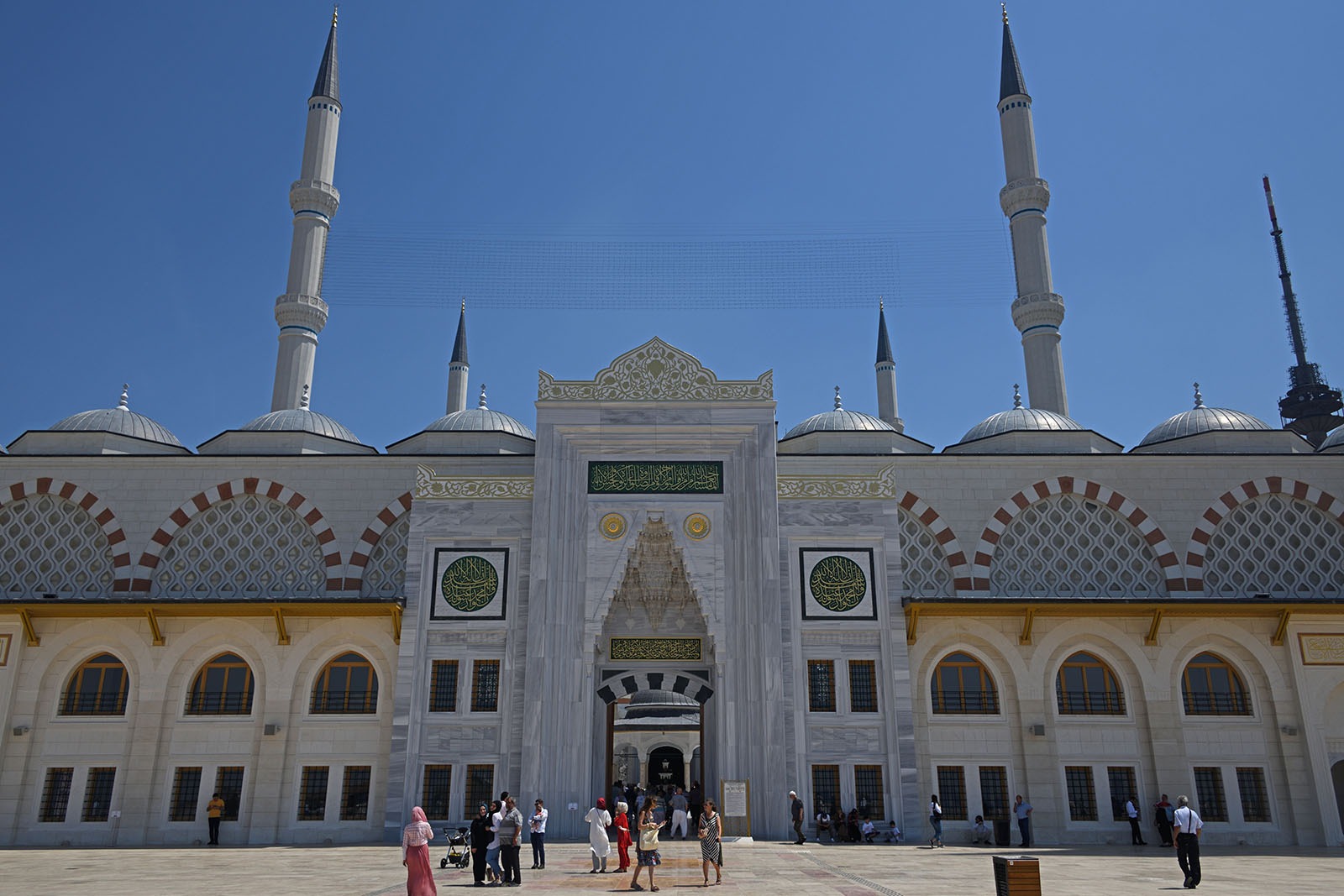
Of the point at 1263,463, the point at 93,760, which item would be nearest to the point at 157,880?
the point at 93,760

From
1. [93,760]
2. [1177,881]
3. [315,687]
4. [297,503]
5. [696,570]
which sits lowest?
[1177,881]

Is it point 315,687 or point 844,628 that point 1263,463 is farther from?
point 315,687

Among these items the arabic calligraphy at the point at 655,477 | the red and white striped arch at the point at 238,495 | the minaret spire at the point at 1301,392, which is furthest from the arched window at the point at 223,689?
the minaret spire at the point at 1301,392

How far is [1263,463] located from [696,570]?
11531mm

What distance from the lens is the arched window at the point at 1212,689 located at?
1819 centimetres

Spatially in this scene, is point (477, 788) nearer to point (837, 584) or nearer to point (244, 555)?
point (244, 555)

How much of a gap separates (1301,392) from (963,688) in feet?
105

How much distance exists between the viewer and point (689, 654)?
18469 millimetres

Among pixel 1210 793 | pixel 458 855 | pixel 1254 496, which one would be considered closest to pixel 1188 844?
pixel 1210 793

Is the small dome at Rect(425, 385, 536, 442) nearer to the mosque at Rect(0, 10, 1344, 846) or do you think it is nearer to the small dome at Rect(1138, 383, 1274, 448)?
the mosque at Rect(0, 10, 1344, 846)

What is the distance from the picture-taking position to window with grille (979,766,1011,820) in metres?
17.7

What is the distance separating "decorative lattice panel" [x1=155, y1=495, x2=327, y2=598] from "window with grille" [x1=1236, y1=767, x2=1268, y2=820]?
1718 centimetres

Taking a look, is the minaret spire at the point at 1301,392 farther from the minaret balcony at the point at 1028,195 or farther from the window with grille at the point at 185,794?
the window with grille at the point at 185,794

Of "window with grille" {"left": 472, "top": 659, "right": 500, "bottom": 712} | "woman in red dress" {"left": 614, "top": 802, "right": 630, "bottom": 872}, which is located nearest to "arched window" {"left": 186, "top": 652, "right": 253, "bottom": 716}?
"window with grille" {"left": 472, "top": 659, "right": 500, "bottom": 712}
